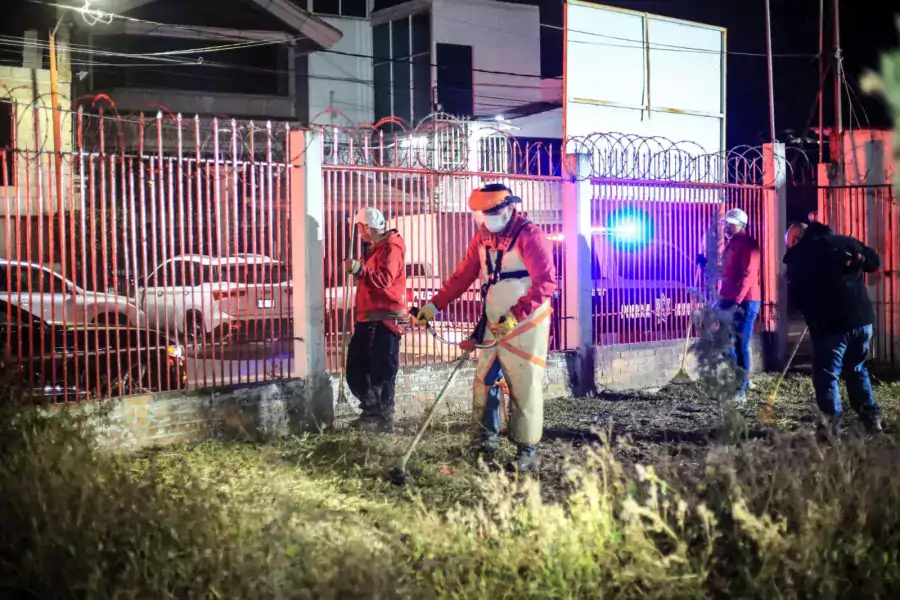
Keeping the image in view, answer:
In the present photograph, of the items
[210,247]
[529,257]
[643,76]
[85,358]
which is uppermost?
[643,76]

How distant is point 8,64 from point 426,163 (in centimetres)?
1527

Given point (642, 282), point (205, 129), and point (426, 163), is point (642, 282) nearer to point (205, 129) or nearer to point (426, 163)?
point (426, 163)

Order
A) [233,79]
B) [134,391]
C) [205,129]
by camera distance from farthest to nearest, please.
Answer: [233,79] → [205,129] → [134,391]

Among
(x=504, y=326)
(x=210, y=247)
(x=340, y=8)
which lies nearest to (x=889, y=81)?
(x=504, y=326)

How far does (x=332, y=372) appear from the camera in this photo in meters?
8.10

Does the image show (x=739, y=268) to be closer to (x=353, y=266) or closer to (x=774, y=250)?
(x=774, y=250)

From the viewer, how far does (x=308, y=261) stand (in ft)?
25.6

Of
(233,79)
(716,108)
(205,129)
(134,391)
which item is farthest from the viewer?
(233,79)

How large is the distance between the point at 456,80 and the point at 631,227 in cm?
1896

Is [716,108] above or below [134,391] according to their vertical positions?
above

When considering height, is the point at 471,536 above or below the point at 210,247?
below

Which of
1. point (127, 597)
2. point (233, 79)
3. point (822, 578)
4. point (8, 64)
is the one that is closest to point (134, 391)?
point (127, 597)

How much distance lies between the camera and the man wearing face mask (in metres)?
6.25

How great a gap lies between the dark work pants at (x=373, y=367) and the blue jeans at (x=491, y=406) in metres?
1.07
